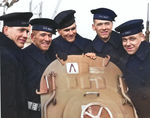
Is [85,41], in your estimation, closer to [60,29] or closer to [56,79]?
[60,29]

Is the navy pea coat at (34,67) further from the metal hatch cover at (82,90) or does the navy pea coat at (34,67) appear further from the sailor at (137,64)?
the sailor at (137,64)

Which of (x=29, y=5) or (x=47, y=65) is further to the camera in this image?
(x=29, y=5)

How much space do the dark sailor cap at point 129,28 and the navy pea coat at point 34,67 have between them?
1439 mm

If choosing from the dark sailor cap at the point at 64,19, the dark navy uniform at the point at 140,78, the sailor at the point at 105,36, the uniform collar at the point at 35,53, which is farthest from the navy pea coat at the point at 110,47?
the uniform collar at the point at 35,53

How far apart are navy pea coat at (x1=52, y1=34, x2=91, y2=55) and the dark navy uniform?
3.09 feet

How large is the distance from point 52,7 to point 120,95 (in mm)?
2118

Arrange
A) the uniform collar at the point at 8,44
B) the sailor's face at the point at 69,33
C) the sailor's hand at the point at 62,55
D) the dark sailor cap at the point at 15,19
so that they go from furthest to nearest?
the sailor's face at the point at 69,33
the sailor's hand at the point at 62,55
the dark sailor cap at the point at 15,19
the uniform collar at the point at 8,44

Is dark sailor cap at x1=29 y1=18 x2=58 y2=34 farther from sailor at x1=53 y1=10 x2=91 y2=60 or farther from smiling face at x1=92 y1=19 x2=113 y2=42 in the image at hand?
smiling face at x1=92 y1=19 x2=113 y2=42

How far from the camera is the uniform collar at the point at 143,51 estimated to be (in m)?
4.95

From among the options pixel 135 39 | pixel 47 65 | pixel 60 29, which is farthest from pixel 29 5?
pixel 135 39

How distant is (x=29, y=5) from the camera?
485 centimetres

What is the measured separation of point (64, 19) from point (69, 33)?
0.28 m

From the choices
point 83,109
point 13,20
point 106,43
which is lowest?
point 83,109

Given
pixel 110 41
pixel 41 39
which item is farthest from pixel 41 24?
pixel 110 41
